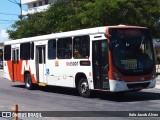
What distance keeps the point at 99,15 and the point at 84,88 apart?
38.4 ft

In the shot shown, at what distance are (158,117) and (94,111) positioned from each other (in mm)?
2358

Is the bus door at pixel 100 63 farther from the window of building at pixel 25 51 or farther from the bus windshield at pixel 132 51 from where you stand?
the window of building at pixel 25 51

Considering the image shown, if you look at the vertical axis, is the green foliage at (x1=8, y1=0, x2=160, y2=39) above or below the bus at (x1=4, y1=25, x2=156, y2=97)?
above

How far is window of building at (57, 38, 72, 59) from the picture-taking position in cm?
1895

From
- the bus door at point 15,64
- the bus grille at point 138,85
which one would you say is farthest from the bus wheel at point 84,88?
the bus door at point 15,64

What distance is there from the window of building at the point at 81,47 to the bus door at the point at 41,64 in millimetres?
3393

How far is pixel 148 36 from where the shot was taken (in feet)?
56.8

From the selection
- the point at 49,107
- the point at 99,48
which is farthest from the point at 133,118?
the point at 99,48

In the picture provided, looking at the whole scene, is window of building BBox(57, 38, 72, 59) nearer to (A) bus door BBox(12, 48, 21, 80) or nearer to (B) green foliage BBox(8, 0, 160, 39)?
(A) bus door BBox(12, 48, 21, 80)

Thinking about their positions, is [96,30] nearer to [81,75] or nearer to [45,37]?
[81,75]

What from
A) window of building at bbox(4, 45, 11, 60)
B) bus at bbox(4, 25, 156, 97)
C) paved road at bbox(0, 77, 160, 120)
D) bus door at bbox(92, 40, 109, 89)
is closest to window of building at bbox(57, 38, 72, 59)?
bus at bbox(4, 25, 156, 97)

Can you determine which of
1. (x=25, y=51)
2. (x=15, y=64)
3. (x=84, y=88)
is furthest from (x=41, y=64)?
(x=84, y=88)

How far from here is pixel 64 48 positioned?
1936 centimetres

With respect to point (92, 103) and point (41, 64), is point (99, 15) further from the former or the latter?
point (92, 103)
